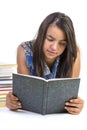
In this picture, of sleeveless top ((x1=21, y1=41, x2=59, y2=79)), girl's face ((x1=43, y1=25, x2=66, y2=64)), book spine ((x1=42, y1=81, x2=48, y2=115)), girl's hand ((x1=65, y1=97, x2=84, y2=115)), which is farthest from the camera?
sleeveless top ((x1=21, y1=41, x2=59, y2=79))

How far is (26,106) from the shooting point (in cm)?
118

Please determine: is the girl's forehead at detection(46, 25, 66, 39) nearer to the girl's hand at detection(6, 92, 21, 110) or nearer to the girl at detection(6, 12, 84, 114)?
the girl at detection(6, 12, 84, 114)

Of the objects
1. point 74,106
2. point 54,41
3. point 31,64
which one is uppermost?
point 54,41

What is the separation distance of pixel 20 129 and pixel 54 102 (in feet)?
0.63

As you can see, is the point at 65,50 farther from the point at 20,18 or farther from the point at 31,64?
the point at 20,18

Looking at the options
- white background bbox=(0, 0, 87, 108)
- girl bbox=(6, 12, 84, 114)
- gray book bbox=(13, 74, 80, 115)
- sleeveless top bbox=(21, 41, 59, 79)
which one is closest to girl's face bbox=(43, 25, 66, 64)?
girl bbox=(6, 12, 84, 114)

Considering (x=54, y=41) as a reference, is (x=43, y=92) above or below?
below

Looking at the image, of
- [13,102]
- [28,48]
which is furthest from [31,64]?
[13,102]

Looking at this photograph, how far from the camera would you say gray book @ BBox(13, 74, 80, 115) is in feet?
3.61

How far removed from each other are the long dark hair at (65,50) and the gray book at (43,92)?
29 centimetres

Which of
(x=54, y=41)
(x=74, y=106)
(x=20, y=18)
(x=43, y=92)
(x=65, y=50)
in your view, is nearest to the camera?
(x=43, y=92)

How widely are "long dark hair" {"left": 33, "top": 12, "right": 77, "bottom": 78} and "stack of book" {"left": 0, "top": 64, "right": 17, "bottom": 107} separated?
0.14 m

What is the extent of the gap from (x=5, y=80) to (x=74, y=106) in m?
0.36

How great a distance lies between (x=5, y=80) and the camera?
53.7 inches
